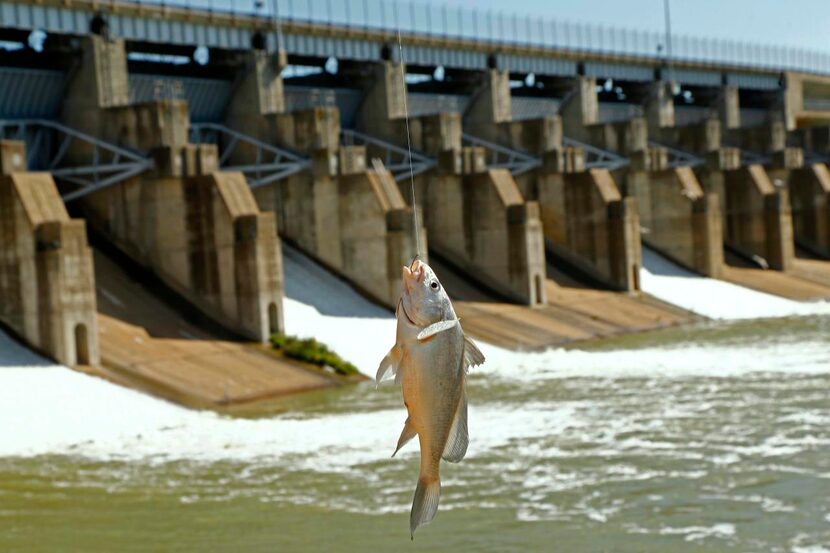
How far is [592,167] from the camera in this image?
55.6m

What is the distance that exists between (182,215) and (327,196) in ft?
19.9

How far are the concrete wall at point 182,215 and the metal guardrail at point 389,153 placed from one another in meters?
11.1

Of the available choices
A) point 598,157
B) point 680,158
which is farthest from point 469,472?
point 680,158

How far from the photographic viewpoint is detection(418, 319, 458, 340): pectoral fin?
538cm

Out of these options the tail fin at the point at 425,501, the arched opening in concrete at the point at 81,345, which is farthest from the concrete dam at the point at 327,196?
the tail fin at the point at 425,501

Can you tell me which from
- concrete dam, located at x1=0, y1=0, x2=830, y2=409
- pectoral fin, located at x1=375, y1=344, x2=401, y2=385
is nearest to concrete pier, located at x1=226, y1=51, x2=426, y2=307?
concrete dam, located at x1=0, y1=0, x2=830, y2=409

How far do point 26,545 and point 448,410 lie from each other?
37.0 feet

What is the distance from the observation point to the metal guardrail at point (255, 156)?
39469 mm

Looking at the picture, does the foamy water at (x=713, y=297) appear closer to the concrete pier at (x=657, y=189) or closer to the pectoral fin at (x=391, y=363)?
the concrete pier at (x=657, y=189)

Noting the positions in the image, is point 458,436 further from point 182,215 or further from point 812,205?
point 812,205

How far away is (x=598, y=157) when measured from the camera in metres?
57.2

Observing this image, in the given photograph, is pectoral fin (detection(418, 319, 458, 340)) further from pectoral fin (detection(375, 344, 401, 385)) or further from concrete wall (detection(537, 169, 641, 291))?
concrete wall (detection(537, 169, 641, 291))

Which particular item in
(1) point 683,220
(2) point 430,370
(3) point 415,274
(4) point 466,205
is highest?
(3) point 415,274

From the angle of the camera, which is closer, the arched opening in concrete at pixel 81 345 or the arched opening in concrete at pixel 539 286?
the arched opening in concrete at pixel 81 345
